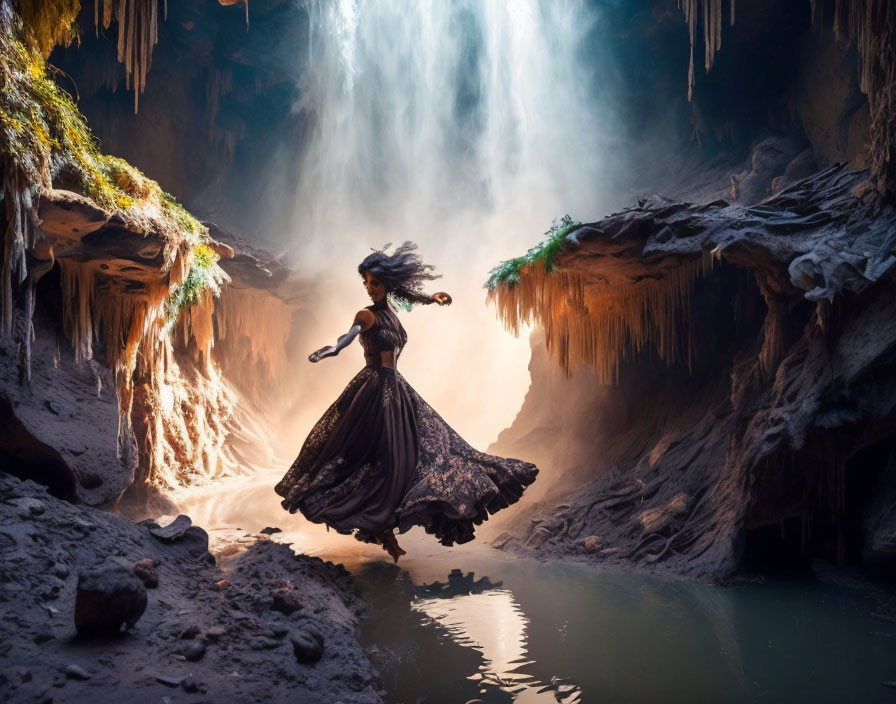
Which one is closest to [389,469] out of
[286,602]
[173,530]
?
[173,530]

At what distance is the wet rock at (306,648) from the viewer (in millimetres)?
2506

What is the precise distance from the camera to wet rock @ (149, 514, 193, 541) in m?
3.70

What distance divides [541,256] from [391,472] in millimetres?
3728

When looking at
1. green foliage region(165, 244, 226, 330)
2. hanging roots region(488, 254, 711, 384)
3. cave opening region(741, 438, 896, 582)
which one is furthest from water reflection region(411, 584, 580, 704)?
green foliage region(165, 244, 226, 330)

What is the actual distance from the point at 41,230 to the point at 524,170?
45.8ft

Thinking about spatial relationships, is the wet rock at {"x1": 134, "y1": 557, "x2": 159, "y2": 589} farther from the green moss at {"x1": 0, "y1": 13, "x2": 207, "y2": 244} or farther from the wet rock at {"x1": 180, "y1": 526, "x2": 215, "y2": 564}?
the green moss at {"x1": 0, "y1": 13, "x2": 207, "y2": 244}

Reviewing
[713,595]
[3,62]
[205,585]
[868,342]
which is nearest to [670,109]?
[868,342]

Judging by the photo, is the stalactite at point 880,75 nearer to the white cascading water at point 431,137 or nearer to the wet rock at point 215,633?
the wet rock at point 215,633

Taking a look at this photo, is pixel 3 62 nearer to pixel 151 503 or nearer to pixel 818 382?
pixel 151 503

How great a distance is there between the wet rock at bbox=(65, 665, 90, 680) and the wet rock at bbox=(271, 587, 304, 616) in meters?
1.16

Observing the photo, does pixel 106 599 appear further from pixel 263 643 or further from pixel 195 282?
pixel 195 282

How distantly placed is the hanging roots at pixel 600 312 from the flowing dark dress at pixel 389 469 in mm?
2937

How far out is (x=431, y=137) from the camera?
1802cm

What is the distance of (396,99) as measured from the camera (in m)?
18.1
